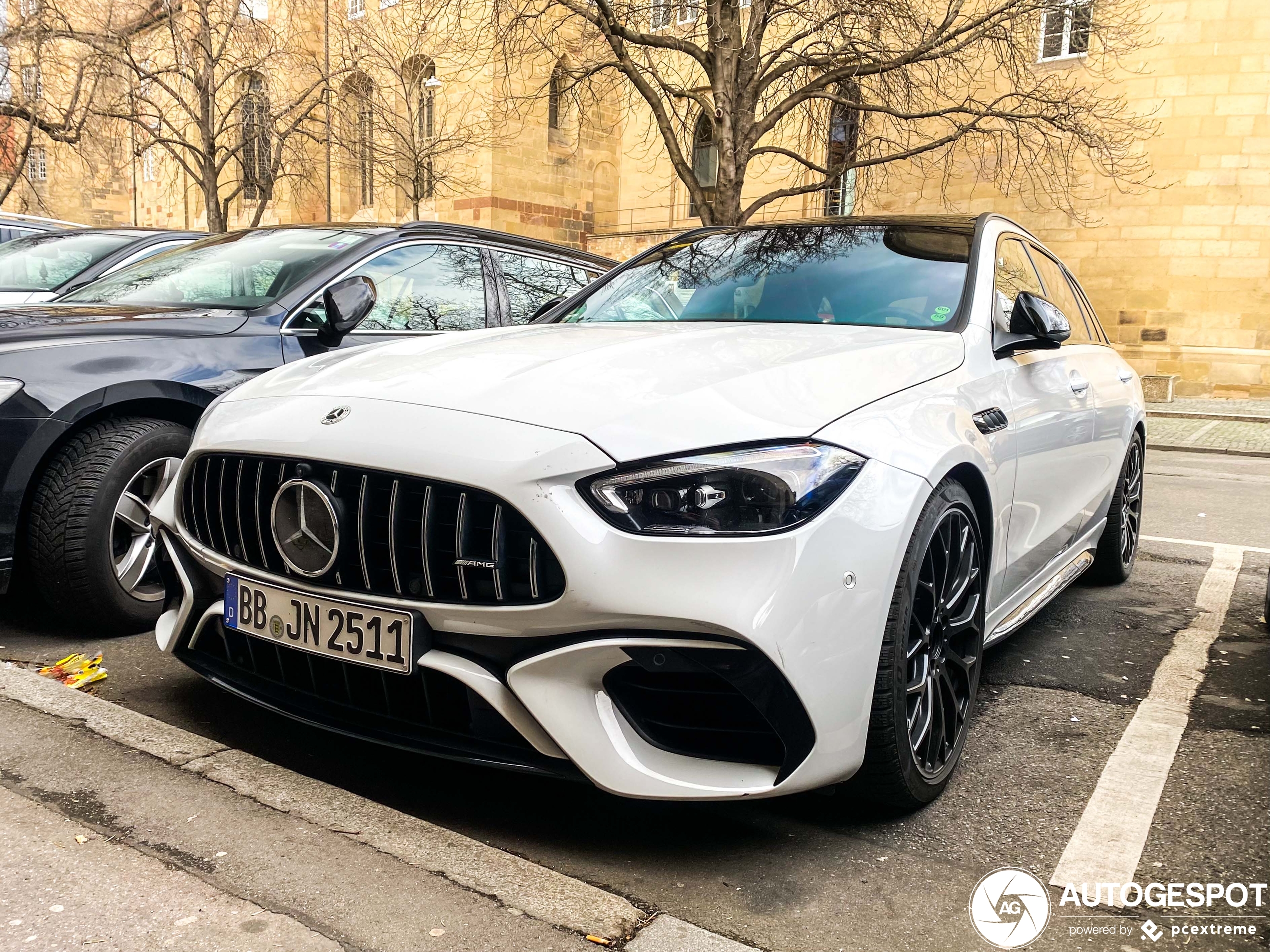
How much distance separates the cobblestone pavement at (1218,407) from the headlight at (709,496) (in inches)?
650

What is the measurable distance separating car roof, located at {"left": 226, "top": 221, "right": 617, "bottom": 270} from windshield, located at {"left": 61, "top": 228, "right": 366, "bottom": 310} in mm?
67

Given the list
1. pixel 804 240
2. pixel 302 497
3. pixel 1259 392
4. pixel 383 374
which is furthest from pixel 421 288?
pixel 1259 392

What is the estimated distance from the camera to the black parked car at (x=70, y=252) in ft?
24.7

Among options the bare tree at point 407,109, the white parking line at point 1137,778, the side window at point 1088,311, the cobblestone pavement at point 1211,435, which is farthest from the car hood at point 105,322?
the bare tree at point 407,109

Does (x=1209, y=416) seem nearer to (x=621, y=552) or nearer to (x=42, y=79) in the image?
(x=621, y=552)

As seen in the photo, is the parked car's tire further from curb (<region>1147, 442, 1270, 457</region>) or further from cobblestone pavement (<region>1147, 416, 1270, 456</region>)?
curb (<region>1147, 442, 1270, 457</region>)

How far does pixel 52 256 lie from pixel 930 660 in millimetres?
7569

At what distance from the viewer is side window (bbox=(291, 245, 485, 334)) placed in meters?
4.66

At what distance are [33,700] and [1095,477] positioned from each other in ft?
12.1

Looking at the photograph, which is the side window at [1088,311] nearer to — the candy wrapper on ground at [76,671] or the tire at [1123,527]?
the tire at [1123,527]

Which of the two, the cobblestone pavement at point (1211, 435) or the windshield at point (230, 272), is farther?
the cobblestone pavement at point (1211, 435)

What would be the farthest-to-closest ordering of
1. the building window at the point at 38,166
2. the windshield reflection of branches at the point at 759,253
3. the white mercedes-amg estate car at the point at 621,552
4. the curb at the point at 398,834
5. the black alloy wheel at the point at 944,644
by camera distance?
the building window at the point at 38,166
the windshield reflection of branches at the point at 759,253
the black alloy wheel at the point at 944,644
the white mercedes-amg estate car at the point at 621,552
the curb at the point at 398,834

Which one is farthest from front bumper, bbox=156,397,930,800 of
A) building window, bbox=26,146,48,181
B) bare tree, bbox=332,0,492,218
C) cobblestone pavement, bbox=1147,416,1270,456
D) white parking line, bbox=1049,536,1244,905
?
building window, bbox=26,146,48,181

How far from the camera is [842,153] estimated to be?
21.3 m
